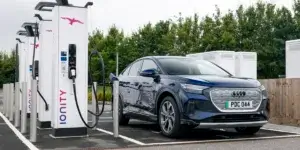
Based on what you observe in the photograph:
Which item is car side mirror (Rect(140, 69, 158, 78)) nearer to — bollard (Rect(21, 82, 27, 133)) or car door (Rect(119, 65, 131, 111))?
car door (Rect(119, 65, 131, 111))

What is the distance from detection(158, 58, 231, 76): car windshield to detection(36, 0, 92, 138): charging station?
161 cm

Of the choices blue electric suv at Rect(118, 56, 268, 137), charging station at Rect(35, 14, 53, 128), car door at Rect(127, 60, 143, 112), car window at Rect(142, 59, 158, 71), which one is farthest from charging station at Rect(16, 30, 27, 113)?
blue electric suv at Rect(118, 56, 268, 137)

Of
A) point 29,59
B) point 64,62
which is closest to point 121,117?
point 64,62

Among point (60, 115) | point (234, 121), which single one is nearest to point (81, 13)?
point (60, 115)

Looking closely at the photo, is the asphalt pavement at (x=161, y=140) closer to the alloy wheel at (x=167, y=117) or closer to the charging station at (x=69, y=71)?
the alloy wheel at (x=167, y=117)

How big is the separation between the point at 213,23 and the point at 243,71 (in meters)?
19.5

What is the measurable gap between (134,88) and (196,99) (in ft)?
7.46

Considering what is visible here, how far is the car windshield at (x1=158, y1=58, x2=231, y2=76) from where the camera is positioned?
27.9 feet

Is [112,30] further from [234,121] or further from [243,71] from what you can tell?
[234,121]

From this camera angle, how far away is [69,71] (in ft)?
26.4

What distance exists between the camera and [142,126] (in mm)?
10227

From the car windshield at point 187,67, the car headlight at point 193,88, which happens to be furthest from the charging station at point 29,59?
the car headlight at point 193,88

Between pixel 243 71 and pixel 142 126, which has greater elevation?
pixel 243 71

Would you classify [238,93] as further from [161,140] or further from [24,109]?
[24,109]
